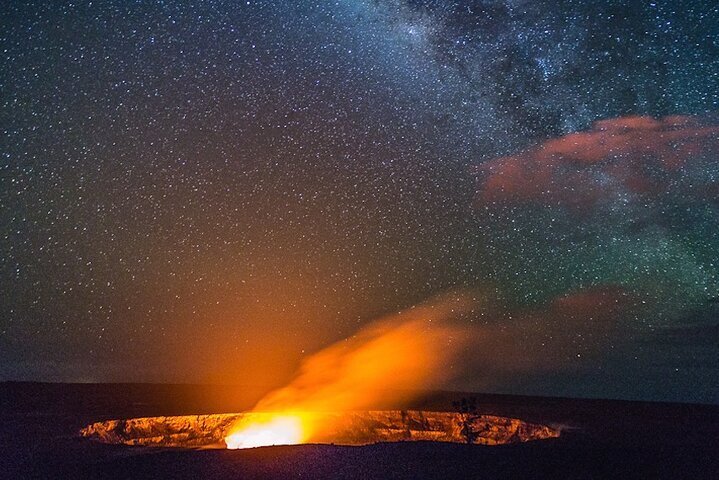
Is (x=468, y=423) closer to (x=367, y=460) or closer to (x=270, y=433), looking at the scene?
(x=270, y=433)

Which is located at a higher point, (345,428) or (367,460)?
(345,428)

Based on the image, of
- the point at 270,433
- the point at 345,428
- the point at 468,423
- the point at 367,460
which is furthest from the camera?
the point at 345,428

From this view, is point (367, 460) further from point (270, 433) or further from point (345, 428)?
point (345, 428)

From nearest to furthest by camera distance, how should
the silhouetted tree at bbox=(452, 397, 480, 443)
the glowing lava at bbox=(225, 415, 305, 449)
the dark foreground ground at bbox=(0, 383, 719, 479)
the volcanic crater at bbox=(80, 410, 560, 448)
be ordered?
1. the dark foreground ground at bbox=(0, 383, 719, 479)
2. the volcanic crater at bbox=(80, 410, 560, 448)
3. the glowing lava at bbox=(225, 415, 305, 449)
4. the silhouetted tree at bbox=(452, 397, 480, 443)

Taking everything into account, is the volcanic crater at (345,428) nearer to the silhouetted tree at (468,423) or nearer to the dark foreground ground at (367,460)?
the silhouetted tree at (468,423)

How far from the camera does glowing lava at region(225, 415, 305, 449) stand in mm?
22406

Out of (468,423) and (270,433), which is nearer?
(468,423)

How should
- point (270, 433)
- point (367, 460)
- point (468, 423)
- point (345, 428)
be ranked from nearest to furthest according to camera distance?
point (367, 460) < point (468, 423) < point (270, 433) < point (345, 428)

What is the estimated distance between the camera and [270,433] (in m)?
23.6

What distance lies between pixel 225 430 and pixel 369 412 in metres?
6.39

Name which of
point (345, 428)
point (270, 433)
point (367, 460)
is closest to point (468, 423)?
point (345, 428)

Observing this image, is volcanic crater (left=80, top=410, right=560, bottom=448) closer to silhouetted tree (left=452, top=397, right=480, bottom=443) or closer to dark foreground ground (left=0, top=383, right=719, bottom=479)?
silhouetted tree (left=452, top=397, right=480, bottom=443)

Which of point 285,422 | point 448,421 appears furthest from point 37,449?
point 448,421

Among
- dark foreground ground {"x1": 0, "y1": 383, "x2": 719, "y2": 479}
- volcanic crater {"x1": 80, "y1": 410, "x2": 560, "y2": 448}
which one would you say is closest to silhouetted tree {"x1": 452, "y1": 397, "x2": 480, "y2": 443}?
volcanic crater {"x1": 80, "y1": 410, "x2": 560, "y2": 448}
